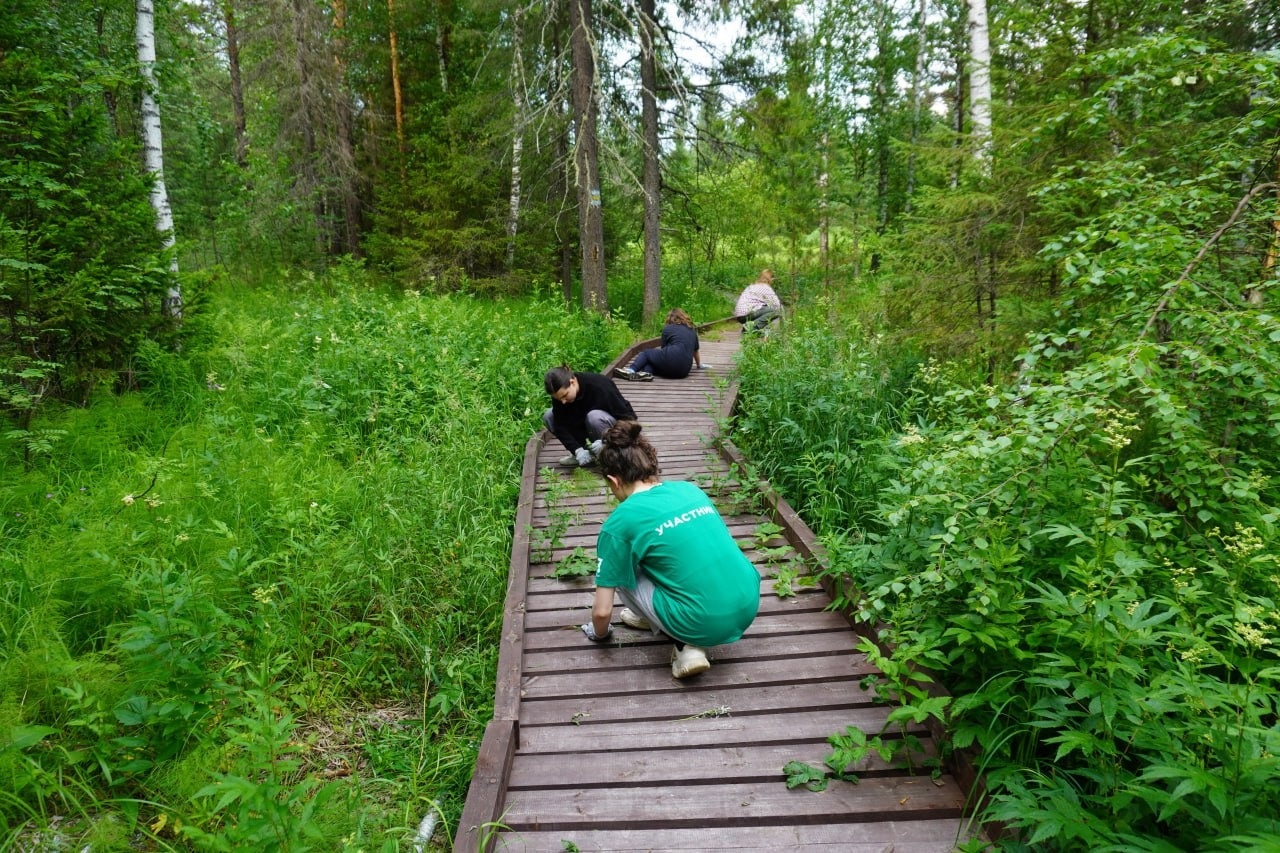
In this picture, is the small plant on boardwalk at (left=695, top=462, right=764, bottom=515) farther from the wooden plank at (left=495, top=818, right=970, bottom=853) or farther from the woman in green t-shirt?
the wooden plank at (left=495, top=818, right=970, bottom=853)

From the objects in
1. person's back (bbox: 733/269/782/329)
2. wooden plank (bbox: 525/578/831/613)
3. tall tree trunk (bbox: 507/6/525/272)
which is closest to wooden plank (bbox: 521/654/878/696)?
wooden plank (bbox: 525/578/831/613)

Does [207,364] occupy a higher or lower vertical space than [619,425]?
higher

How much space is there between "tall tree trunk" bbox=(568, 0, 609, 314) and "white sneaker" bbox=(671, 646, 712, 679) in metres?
10.5

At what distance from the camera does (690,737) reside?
10.4ft

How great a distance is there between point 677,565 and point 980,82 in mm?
5810

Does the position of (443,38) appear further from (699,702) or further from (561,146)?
(699,702)

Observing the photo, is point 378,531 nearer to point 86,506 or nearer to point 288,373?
point 86,506

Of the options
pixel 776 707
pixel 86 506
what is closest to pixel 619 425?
pixel 776 707

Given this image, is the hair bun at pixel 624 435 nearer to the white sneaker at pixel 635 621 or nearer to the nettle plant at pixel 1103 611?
the white sneaker at pixel 635 621

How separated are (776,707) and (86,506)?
4817 millimetres

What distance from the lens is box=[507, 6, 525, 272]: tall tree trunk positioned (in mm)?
12485

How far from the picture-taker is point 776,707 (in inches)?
130

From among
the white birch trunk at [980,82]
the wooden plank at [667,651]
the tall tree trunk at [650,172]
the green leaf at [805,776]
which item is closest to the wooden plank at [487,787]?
the wooden plank at [667,651]

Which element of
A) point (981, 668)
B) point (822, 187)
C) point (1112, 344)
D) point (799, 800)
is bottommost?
point (799, 800)
